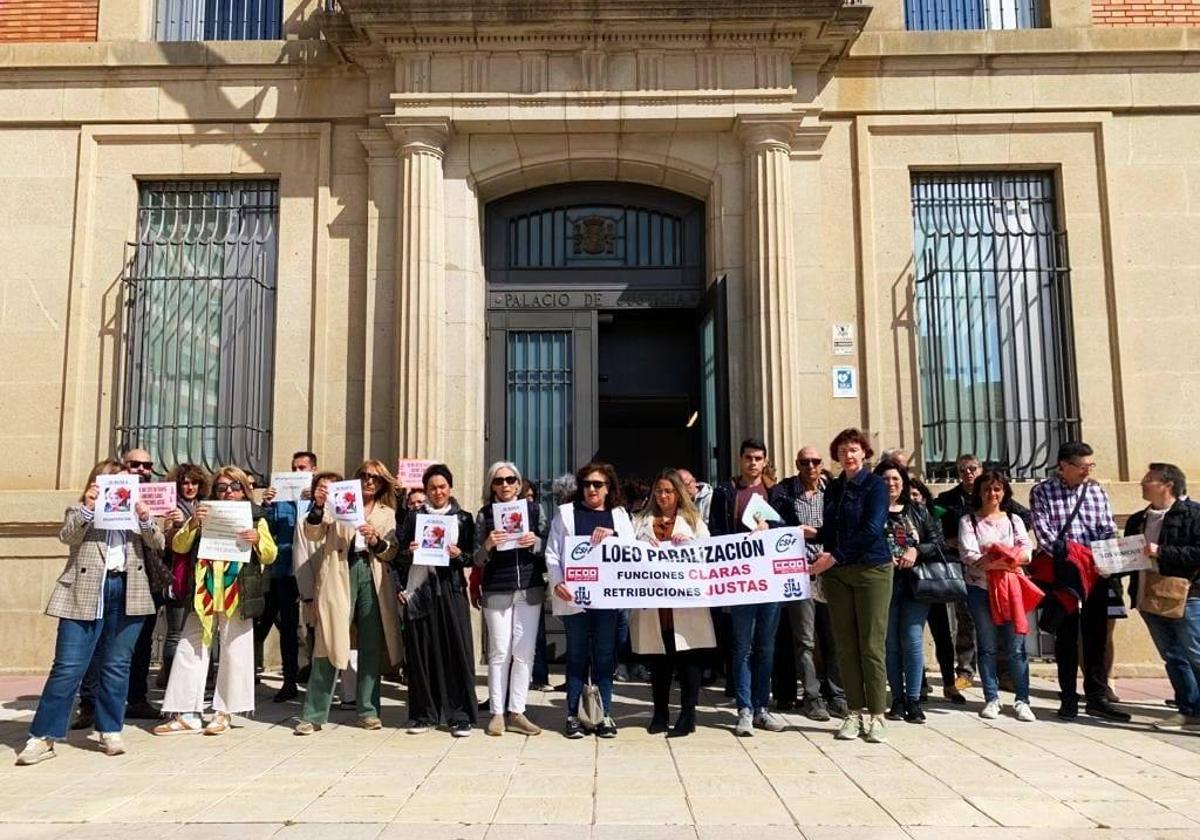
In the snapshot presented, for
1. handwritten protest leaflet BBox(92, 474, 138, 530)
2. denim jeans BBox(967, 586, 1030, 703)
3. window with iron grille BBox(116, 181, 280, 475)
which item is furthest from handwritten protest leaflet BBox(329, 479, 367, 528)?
denim jeans BBox(967, 586, 1030, 703)

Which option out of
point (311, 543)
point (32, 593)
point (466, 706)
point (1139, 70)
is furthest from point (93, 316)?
point (1139, 70)

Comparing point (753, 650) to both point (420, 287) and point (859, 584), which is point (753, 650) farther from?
point (420, 287)

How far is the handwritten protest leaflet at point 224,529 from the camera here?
6.48 m

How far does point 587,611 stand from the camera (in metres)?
6.34

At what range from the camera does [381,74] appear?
9.56m

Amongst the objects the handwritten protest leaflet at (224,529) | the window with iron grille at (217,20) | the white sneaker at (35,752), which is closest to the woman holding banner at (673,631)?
the handwritten protest leaflet at (224,529)

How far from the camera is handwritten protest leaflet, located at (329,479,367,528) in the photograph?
20.9ft

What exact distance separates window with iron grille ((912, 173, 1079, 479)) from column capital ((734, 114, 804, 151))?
1.52 metres

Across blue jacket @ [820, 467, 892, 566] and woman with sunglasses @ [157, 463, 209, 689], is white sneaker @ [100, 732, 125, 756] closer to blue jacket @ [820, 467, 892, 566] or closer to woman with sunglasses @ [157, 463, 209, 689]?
woman with sunglasses @ [157, 463, 209, 689]

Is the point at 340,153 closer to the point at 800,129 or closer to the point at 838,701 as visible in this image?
the point at 800,129

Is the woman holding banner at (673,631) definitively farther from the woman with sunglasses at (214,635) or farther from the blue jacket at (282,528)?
the blue jacket at (282,528)

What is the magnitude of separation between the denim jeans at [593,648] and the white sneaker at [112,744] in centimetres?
275

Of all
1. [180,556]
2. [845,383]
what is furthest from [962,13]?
[180,556]

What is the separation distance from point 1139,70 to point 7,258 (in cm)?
1141
